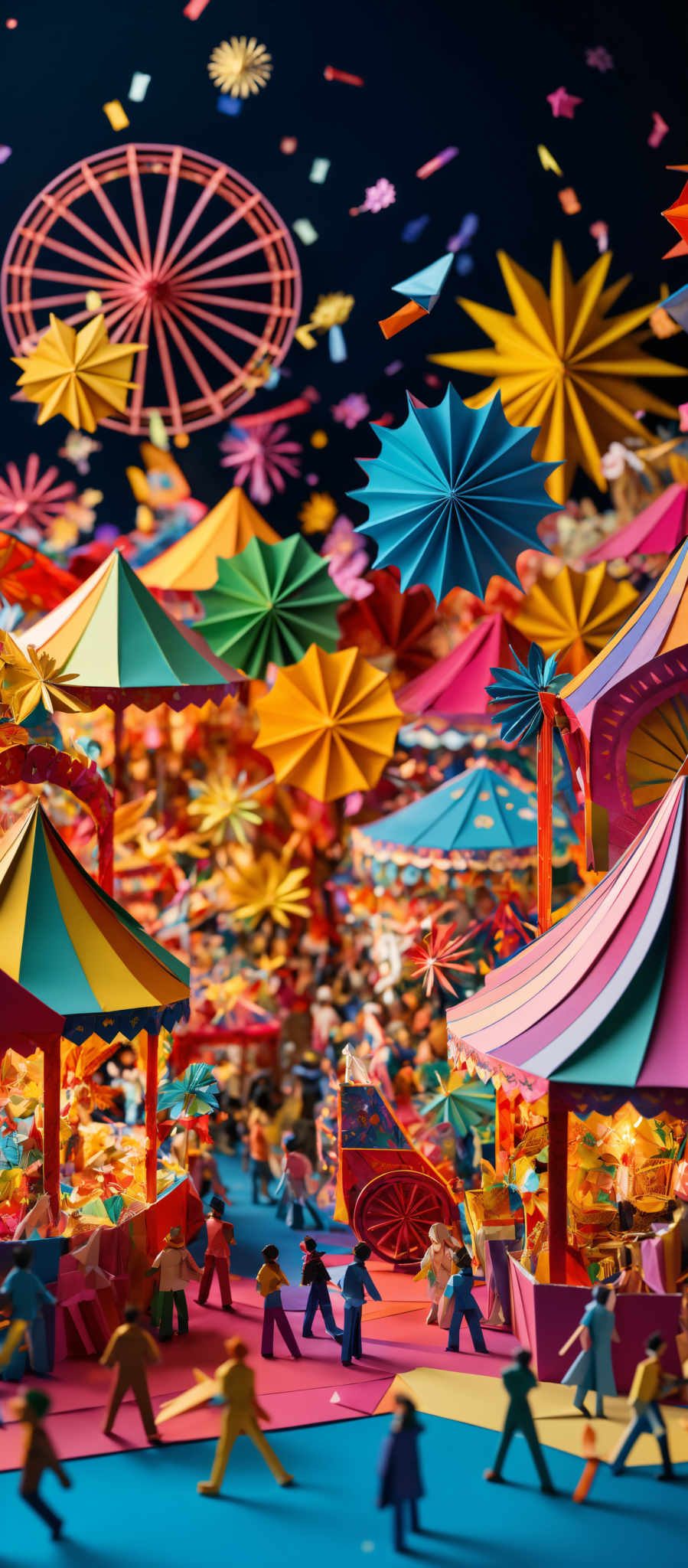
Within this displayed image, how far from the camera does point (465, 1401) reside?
8.34 meters

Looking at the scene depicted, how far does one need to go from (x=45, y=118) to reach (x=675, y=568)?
26.7ft

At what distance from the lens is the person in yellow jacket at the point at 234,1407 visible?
715cm

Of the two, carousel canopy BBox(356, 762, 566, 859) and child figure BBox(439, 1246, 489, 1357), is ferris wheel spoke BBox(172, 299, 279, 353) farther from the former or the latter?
child figure BBox(439, 1246, 489, 1357)

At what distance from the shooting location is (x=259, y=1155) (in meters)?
12.7

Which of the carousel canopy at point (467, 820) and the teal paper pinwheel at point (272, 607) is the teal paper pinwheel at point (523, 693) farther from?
the teal paper pinwheel at point (272, 607)

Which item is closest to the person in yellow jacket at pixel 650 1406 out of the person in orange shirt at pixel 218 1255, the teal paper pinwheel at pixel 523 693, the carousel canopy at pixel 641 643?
the person in orange shirt at pixel 218 1255

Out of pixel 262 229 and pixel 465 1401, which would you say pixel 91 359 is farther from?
pixel 465 1401

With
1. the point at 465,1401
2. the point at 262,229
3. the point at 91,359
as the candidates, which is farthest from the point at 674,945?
the point at 262,229

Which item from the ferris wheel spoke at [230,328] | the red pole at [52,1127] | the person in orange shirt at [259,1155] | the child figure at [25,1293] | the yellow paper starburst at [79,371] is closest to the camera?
the child figure at [25,1293]

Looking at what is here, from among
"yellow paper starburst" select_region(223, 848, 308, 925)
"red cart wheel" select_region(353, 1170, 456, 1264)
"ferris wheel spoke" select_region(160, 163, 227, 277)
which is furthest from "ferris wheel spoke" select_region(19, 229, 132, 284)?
"red cart wheel" select_region(353, 1170, 456, 1264)

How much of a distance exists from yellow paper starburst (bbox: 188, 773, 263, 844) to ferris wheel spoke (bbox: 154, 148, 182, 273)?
4.93 meters

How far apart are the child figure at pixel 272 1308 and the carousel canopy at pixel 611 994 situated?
171cm

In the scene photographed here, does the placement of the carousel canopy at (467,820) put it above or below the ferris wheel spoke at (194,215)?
below

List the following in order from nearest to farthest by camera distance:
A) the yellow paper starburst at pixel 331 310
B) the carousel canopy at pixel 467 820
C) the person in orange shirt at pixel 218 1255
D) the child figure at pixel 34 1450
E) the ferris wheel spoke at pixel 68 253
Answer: the child figure at pixel 34 1450, the person in orange shirt at pixel 218 1255, the carousel canopy at pixel 467 820, the ferris wheel spoke at pixel 68 253, the yellow paper starburst at pixel 331 310
